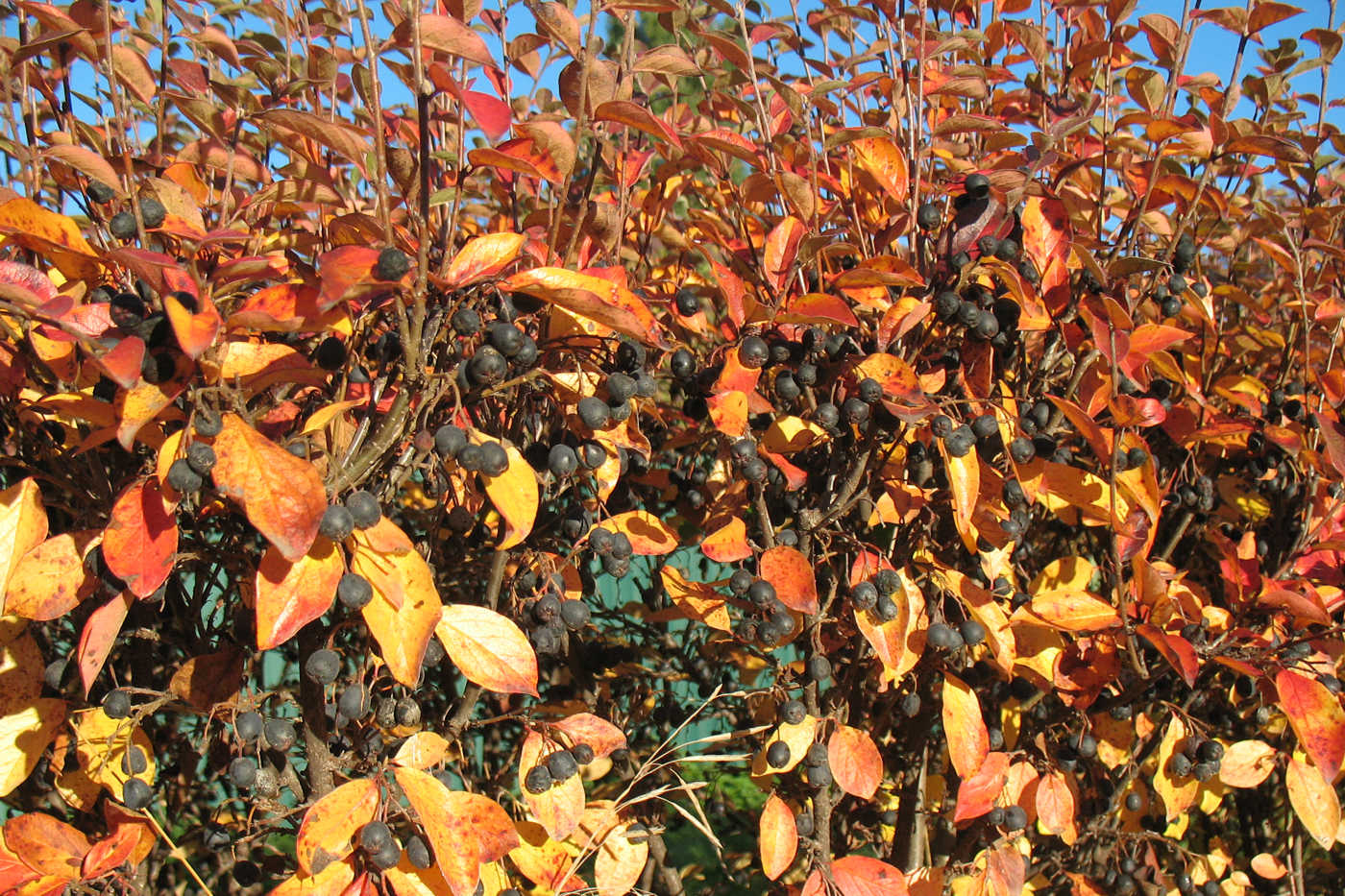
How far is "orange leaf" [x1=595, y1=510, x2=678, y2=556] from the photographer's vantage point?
1.49m

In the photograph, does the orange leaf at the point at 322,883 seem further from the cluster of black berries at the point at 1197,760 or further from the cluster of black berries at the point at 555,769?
the cluster of black berries at the point at 1197,760

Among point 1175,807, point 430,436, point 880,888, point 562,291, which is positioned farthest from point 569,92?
point 1175,807

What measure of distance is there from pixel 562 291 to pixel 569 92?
13.4 inches

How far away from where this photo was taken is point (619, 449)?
1.49 metres

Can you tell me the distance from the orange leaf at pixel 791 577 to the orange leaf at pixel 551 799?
1.39 feet

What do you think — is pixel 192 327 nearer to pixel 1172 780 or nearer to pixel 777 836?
pixel 777 836

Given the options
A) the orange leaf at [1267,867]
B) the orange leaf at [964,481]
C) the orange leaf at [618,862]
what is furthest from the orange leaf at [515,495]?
the orange leaf at [1267,867]

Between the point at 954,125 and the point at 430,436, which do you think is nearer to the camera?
the point at 430,436

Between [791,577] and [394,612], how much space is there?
23.6 inches

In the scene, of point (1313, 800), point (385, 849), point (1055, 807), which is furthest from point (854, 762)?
point (1313, 800)

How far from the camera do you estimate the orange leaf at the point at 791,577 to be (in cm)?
145

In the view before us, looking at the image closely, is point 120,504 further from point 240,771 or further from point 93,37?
point 93,37

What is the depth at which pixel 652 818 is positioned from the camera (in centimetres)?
205

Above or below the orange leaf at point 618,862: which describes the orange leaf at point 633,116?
above
